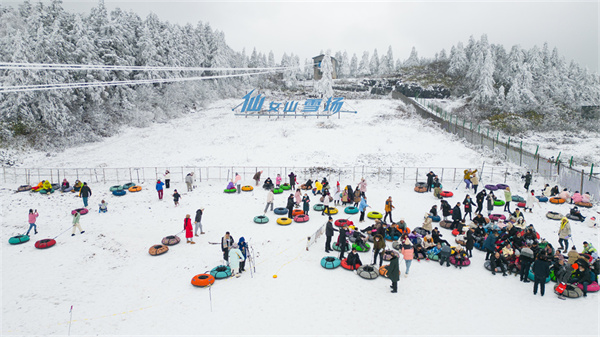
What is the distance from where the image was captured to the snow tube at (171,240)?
55.2 feet

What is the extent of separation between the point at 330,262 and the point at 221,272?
441cm

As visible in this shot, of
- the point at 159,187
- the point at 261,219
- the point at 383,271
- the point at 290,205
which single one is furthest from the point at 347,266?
the point at 159,187

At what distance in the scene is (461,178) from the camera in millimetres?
31031

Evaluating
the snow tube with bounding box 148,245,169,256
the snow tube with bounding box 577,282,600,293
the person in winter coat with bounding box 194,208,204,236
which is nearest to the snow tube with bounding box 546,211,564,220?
the snow tube with bounding box 577,282,600,293

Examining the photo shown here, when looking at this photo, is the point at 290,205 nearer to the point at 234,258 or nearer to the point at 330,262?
the point at 330,262

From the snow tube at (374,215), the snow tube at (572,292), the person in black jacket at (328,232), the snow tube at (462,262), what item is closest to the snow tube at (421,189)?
the snow tube at (374,215)

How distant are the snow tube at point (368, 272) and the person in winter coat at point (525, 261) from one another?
539 centimetres

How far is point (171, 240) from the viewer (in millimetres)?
16922

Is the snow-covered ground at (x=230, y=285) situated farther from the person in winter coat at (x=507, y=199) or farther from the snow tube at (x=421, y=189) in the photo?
the person in winter coat at (x=507, y=199)

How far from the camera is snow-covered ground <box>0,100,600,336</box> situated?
35.3 feet

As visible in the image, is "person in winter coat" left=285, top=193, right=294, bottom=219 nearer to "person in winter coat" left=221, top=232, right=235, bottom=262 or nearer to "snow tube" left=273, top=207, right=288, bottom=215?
"snow tube" left=273, top=207, right=288, bottom=215

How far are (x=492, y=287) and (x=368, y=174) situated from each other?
65.7ft

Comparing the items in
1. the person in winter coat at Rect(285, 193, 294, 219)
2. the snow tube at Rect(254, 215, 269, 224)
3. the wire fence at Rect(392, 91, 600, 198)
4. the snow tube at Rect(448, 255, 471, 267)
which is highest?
the wire fence at Rect(392, 91, 600, 198)

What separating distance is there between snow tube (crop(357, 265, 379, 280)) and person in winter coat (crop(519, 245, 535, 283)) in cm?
539
